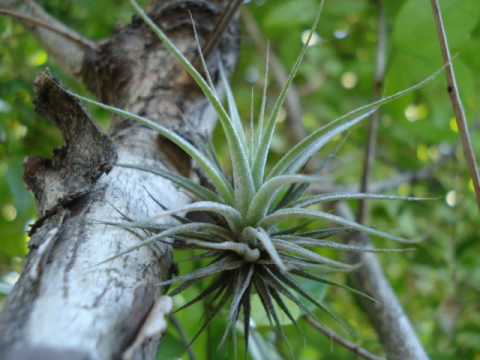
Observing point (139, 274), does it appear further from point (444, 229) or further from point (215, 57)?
point (444, 229)

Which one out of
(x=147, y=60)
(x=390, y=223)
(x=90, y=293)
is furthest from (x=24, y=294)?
(x=390, y=223)

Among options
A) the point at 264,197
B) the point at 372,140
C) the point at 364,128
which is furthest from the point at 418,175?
the point at 264,197

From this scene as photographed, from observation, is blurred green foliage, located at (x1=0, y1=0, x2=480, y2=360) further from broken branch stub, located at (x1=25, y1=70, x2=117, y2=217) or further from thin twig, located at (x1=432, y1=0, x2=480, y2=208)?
broken branch stub, located at (x1=25, y1=70, x2=117, y2=217)

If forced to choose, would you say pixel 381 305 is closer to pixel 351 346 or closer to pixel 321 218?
pixel 351 346

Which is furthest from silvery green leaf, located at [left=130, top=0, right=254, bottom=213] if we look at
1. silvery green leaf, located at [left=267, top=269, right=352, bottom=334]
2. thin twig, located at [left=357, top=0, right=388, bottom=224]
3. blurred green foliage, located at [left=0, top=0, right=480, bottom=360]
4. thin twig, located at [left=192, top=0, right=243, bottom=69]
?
thin twig, located at [left=357, top=0, right=388, bottom=224]

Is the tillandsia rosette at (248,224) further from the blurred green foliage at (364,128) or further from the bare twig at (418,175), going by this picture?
the bare twig at (418,175)

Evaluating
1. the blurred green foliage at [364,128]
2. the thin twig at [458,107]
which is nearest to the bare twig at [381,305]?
the blurred green foliage at [364,128]
